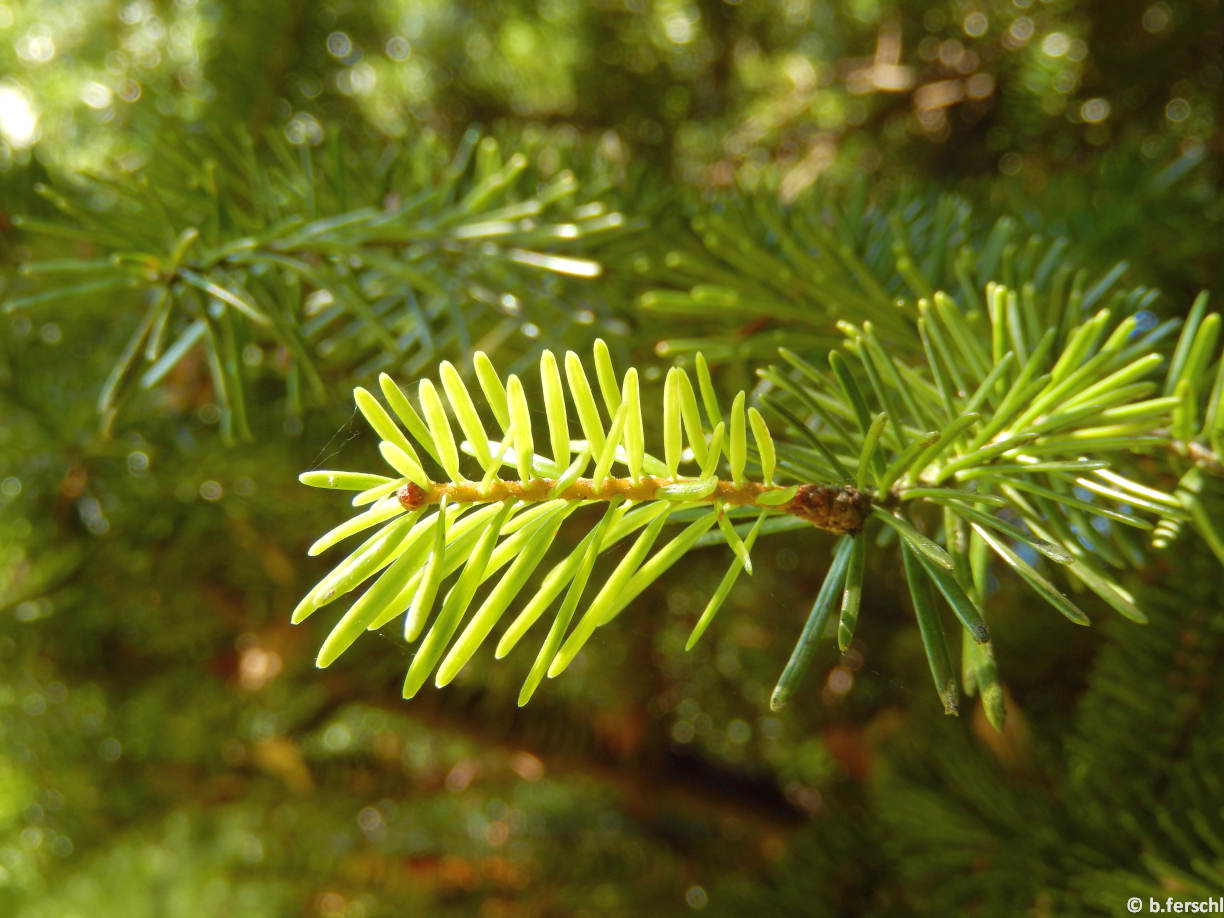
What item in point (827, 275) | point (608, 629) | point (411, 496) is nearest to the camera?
point (411, 496)

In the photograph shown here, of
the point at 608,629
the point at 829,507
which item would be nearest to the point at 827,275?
the point at 829,507

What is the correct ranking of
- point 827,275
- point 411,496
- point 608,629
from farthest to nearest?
1. point 608,629
2. point 827,275
3. point 411,496

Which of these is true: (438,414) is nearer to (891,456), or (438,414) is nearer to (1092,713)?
A: (891,456)

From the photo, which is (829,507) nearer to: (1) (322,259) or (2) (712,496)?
(2) (712,496)

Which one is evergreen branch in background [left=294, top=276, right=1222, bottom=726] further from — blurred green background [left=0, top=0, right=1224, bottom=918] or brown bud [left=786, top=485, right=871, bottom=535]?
blurred green background [left=0, top=0, right=1224, bottom=918]

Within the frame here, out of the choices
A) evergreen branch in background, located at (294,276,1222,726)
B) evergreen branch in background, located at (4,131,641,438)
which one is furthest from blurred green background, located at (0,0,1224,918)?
evergreen branch in background, located at (294,276,1222,726)

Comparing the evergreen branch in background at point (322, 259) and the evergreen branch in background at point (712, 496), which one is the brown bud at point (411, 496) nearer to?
the evergreen branch in background at point (712, 496)

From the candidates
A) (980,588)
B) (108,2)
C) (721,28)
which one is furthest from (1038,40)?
(108,2)
